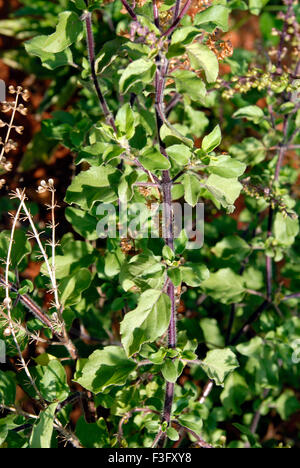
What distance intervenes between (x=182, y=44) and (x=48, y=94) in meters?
1.70

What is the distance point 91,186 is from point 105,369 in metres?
0.49

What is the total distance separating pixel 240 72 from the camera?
1549mm

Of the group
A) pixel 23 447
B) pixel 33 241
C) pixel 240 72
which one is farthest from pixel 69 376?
pixel 240 72

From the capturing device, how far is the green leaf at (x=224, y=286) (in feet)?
5.05

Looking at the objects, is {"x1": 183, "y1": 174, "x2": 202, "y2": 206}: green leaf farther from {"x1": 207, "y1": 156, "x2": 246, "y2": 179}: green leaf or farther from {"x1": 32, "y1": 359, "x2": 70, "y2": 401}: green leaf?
{"x1": 32, "y1": 359, "x2": 70, "y2": 401}: green leaf

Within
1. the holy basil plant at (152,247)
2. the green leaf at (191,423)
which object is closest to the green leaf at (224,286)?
the holy basil plant at (152,247)

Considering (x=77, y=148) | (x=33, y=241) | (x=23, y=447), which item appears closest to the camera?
(x=23, y=447)

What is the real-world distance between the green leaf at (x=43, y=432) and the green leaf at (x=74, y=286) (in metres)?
0.31

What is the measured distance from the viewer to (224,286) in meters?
1.56

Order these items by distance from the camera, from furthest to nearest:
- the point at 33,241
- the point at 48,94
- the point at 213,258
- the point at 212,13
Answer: the point at 48,94, the point at 33,241, the point at 213,258, the point at 212,13

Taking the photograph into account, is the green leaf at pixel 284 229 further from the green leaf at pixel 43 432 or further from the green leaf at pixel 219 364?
the green leaf at pixel 43 432

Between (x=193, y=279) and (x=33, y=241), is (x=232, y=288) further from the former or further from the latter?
(x=33, y=241)

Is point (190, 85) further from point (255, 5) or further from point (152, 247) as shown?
point (255, 5)

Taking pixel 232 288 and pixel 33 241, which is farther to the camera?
pixel 33 241
